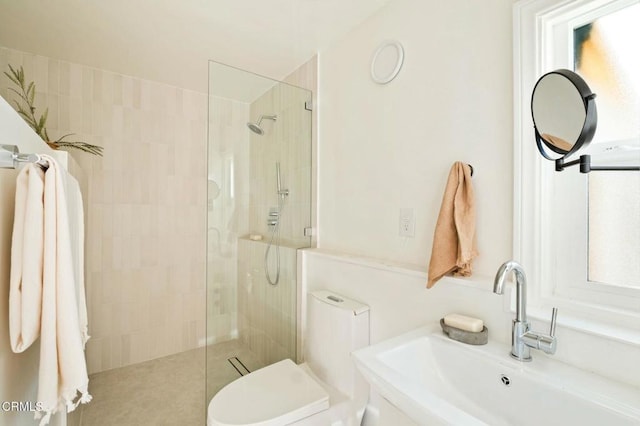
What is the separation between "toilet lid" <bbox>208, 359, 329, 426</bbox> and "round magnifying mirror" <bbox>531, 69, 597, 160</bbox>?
1.33 m

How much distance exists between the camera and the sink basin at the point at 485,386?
672 millimetres

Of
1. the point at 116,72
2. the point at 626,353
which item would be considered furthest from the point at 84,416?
the point at 626,353

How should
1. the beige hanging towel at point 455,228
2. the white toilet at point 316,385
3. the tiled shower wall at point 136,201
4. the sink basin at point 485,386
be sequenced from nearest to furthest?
the sink basin at point 485,386 → the beige hanging towel at point 455,228 → the white toilet at point 316,385 → the tiled shower wall at point 136,201

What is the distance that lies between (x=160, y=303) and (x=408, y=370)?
7.81 feet

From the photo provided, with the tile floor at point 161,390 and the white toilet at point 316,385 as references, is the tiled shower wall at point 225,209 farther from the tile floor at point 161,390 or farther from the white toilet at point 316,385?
the white toilet at point 316,385

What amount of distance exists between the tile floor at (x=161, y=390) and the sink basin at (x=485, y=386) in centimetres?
127

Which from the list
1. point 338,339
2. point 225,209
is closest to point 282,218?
point 225,209

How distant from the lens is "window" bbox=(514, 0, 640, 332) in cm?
88

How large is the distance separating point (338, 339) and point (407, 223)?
2.24 feet

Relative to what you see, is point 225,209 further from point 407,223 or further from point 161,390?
point 161,390

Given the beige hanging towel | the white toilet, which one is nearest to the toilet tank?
the white toilet

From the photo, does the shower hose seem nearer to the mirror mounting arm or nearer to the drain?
the drain

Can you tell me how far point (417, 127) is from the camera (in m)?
1.39

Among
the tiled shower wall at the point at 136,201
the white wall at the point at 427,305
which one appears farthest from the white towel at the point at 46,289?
the tiled shower wall at the point at 136,201
